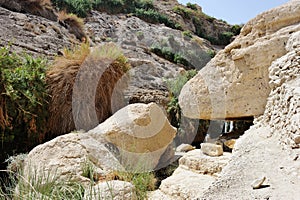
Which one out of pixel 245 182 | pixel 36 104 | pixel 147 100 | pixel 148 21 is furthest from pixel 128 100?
pixel 148 21

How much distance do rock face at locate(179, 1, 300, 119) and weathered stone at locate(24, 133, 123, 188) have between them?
1087 mm

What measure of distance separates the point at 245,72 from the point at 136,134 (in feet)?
4.32

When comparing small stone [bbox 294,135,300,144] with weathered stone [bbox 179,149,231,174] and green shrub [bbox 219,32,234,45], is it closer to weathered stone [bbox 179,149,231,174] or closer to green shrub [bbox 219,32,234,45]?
weathered stone [bbox 179,149,231,174]

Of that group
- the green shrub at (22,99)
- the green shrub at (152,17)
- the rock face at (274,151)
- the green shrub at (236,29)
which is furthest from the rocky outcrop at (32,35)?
the green shrub at (236,29)

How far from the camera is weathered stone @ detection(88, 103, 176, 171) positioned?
3170mm

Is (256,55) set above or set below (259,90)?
above

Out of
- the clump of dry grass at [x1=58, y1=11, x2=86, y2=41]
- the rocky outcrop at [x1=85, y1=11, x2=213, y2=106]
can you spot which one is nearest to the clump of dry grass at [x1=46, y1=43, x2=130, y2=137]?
the rocky outcrop at [x1=85, y1=11, x2=213, y2=106]

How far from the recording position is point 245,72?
2846 millimetres

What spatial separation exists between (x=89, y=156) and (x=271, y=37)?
6.70 ft

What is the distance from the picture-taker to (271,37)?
265 cm

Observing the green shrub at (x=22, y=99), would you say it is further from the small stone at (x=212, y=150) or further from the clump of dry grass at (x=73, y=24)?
the clump of dry grass at (x=73, y=24)

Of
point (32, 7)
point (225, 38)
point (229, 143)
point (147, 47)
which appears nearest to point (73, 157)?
point (229, 143)

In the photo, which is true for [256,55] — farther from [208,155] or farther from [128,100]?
[128,100]

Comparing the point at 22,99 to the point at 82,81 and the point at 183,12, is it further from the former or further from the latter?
the point at 183,12
